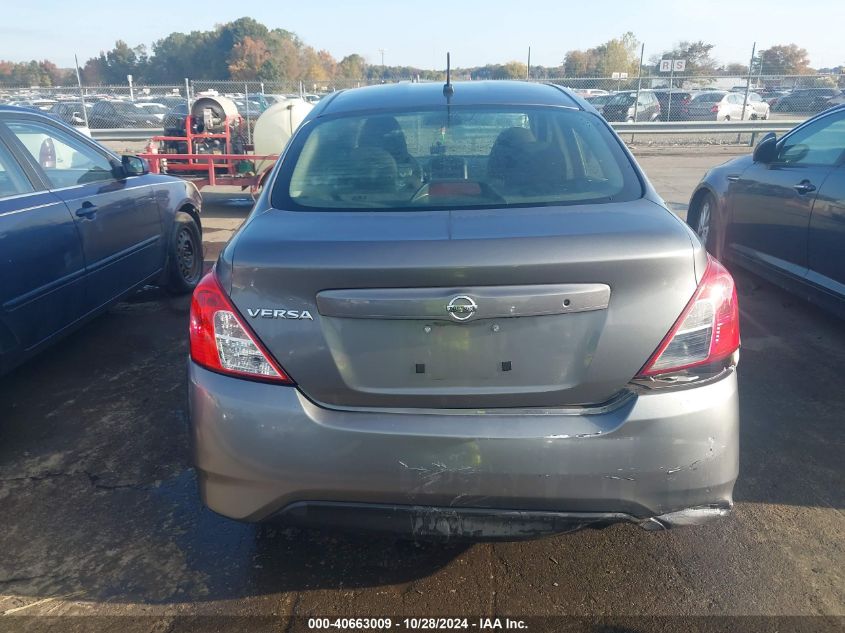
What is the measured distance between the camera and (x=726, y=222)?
5676 millimetres

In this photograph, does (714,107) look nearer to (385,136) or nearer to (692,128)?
(692,128)

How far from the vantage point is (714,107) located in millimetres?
21344

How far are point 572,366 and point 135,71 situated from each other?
90.5 m

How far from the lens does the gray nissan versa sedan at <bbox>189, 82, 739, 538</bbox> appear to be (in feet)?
6.27

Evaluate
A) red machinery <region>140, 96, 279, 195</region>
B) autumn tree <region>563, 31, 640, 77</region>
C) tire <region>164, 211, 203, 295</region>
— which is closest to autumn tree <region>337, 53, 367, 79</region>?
autumn tree <region>563, 31, 640, 77</region>

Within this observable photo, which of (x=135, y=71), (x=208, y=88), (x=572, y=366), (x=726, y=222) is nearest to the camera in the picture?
(x=572, y=366)

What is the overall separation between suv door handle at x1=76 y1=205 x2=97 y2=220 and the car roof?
1.80m

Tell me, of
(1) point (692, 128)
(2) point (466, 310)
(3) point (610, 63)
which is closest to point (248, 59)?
(3) point (610, 63)

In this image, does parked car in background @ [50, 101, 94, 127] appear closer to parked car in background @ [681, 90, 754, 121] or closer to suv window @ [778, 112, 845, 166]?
parked car in background @ [681, 90, 754, 121]

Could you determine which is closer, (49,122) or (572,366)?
(572,366)

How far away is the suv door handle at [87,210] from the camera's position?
4.05 m

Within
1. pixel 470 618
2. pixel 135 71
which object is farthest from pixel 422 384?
pixel 135 71

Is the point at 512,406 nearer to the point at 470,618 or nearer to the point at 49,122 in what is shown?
the point at 470,618

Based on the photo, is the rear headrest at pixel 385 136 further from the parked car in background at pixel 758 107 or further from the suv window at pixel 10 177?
the parked car in background at pixel 758 107
